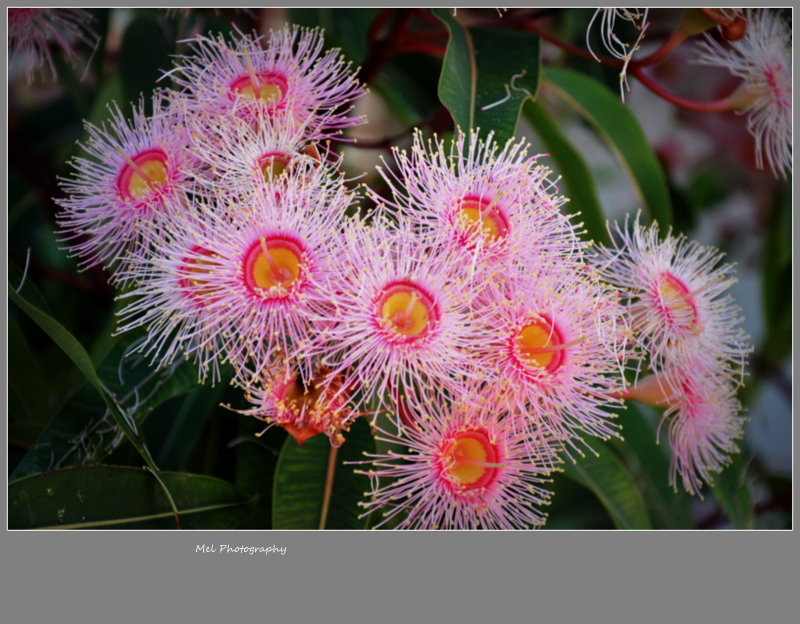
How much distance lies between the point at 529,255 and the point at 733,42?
1.52 feet

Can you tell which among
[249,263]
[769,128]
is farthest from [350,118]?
[769,128]

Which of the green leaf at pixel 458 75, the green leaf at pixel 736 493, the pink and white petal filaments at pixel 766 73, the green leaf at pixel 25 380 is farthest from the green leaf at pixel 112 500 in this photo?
the pink and white petal filaments at pixel 766 73

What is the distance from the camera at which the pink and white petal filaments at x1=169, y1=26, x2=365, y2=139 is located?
69cm

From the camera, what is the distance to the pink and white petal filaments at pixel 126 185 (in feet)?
2.17

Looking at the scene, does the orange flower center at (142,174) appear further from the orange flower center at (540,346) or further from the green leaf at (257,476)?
the orange flower center at (540,346)

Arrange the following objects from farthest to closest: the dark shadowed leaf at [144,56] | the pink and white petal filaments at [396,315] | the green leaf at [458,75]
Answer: the dark shadowed leaf at [144,56]
the green leaf at [458,75]
the pink and white petal filaments at [396,315]

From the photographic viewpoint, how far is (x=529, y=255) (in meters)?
0.62

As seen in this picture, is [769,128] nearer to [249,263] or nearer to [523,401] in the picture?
[523,401]

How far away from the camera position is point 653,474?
2.96 feet

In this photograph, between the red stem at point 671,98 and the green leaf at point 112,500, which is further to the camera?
the red stem at point 671,98

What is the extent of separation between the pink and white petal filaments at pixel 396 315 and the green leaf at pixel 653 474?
389 mm

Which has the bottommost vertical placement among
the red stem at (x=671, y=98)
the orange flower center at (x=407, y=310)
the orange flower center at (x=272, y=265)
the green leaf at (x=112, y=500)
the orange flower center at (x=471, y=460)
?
the green leaf at (x=112, y=500)

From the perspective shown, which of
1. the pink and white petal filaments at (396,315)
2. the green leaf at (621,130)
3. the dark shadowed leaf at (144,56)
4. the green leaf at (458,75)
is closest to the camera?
the pink and white petal filaments at (396,315)

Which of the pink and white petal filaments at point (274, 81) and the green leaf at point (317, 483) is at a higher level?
the pink and white petal filaments at point (274, 81)
